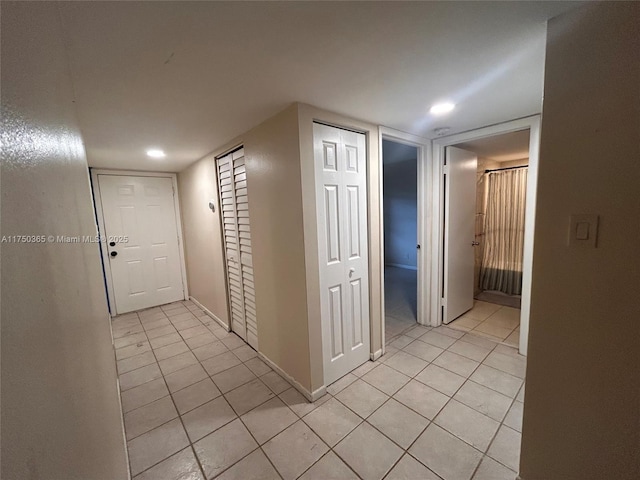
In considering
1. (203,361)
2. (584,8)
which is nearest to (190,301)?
(203,361)

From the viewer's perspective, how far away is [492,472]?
135 cm

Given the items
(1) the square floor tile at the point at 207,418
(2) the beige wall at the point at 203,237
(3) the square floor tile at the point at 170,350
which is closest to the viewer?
(1) the square floor tile at the point at 207,418

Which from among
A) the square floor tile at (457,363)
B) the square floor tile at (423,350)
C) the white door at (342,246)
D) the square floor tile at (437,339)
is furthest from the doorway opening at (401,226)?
the white door at (342,246)

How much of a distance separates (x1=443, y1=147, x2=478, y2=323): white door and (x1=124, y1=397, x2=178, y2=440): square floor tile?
2884mm

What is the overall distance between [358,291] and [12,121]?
2102 millimetres

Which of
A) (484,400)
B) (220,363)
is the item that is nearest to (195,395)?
(220,363)

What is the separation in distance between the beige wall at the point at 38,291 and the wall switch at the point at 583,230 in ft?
5.26

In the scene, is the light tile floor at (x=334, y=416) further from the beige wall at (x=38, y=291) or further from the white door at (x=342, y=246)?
the beige wall at (x=38, y=291)

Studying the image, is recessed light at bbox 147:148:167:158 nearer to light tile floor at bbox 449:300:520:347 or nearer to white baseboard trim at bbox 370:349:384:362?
white baseboard trim at bbox 370:349:384:362

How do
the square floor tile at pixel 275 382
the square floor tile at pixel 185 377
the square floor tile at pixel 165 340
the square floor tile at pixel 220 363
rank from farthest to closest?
the square floor tile at pixel 165 340, the square floor tile at pixel 220 363, the square floor tile at pixel 185 377, the square floor tile at pixel 275 382

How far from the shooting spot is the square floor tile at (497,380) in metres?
1.94

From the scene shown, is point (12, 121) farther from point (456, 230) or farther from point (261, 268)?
point (456, 230)

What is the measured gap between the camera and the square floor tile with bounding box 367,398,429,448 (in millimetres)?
1570

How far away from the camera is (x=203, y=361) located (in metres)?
2.50
